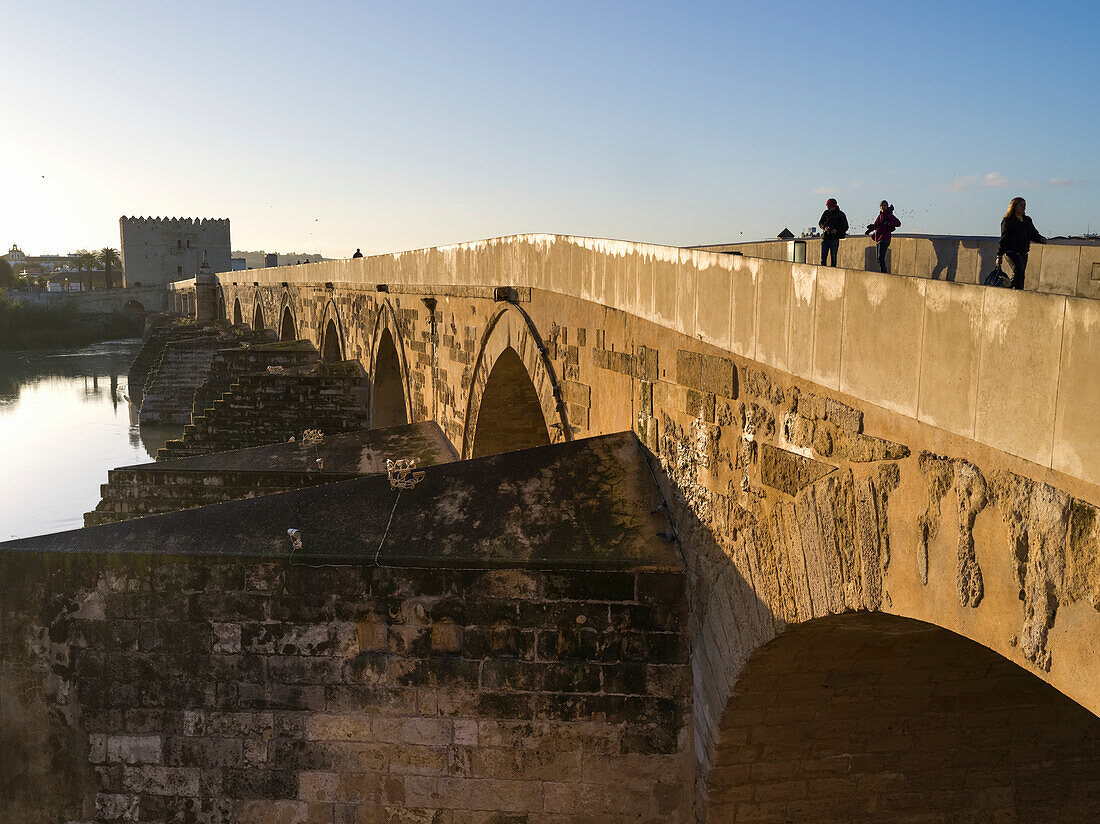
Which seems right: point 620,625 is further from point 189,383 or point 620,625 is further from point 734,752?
point 189,383

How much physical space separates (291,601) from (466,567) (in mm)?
848

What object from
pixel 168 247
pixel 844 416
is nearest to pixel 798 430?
pixel 844 416

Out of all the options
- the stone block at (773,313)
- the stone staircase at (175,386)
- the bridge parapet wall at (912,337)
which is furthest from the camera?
the stone staircase at (175,386)

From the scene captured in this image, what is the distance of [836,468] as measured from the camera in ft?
8.69

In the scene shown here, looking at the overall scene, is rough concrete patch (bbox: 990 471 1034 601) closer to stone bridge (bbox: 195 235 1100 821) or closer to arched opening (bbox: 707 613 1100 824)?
stone bridge (bbox: 195 235 1100 821)

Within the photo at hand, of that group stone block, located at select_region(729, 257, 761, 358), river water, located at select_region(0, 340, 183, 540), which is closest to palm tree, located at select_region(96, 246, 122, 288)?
river water, located at select_region(0, 340, 183, 540)

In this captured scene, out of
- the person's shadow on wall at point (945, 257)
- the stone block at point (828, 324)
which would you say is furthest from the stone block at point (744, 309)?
the person's shadow on wall at point (945, 257)

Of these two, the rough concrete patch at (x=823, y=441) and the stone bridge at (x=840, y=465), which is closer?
the stone bridge at (x=840, y=465)

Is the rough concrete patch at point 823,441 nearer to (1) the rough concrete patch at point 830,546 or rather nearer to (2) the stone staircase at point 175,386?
(1) the rough concrete patch at point 830,546

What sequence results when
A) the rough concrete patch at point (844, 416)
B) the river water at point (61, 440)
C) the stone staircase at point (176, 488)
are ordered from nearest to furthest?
1. the rough concrete patch at point (844, 416)
2. the stone staircase at point (176, 488)
3. the river water at point (61, 440)

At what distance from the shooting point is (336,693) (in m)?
4.29

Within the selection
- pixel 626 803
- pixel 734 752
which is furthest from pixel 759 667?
pixel 626 803

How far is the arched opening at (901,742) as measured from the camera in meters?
3.41

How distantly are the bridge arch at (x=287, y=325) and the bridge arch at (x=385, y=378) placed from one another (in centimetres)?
911
